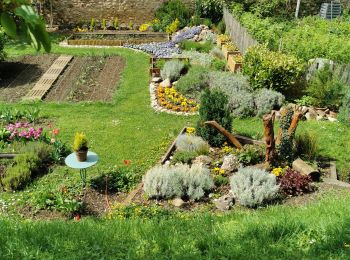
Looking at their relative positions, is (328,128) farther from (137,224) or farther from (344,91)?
(137,224)

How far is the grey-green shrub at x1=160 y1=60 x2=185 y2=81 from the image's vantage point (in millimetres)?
12887

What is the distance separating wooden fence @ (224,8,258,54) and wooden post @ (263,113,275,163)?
6.20 m

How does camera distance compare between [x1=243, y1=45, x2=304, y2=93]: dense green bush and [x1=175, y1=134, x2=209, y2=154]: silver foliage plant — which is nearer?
[x1=175, y1=134, x2=209, y2=154]: silver foliage plant

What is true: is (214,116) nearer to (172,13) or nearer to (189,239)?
(189,239)

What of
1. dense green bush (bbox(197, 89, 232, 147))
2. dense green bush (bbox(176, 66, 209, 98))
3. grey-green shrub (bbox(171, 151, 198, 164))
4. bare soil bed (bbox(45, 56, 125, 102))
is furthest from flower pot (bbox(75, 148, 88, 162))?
dense green bush (bbox(176, 66, 209, 98))

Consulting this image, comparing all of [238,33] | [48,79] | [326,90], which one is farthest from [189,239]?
[238,33]

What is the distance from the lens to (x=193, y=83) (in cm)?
1183

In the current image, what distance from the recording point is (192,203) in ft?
23.0

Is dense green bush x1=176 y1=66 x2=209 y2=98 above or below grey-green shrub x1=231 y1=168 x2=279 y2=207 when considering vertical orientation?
above

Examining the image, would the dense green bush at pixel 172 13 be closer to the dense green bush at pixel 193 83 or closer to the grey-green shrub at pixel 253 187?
the dense green bush at pixel 193 83

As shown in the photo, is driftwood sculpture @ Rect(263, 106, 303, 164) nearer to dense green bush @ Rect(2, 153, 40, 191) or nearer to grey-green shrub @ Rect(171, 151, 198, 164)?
grey-green shrub @ Rect(171, 151, 198, 164)

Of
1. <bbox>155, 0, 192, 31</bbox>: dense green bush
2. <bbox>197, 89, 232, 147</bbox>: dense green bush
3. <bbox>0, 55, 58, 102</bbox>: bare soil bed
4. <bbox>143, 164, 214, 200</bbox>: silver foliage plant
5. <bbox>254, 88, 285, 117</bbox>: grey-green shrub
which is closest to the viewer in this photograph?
<bbox>143, 164, 214, 200</bbox>: silver foliage plant

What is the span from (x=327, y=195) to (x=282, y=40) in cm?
723

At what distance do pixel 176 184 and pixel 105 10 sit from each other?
625 inches
